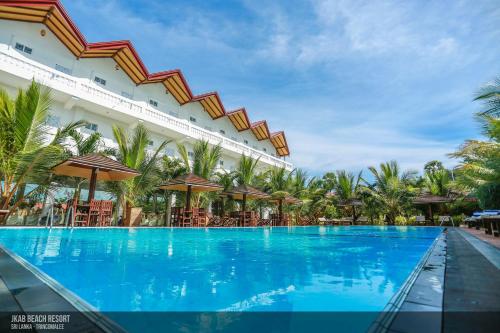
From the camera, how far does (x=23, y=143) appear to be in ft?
28.9

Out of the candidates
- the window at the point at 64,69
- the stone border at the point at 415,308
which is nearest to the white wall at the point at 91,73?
the window at the point at 64,69

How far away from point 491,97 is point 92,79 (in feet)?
66.3

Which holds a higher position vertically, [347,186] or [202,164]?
[202,164]

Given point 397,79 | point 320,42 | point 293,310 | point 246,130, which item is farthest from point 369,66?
point 246,130

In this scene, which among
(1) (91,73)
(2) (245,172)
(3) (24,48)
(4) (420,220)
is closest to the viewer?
(3) (24,48)

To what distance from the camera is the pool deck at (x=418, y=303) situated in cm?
140

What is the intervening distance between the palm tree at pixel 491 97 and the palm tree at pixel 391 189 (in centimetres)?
Result: 1741

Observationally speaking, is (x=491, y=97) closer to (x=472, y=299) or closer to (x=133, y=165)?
(x=472, y=299)

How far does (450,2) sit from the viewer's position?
7.53 m

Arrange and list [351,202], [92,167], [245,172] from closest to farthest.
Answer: [92,167], [245,172], [351,202]

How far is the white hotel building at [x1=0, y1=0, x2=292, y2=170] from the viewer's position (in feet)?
46.6

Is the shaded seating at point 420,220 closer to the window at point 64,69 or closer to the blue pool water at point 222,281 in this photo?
the blue pool water at point 222,281

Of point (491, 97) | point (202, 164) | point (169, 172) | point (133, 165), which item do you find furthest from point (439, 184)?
point (133, 165)

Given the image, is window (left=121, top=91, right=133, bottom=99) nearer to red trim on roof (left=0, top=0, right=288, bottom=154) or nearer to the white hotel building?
the white hotel building
